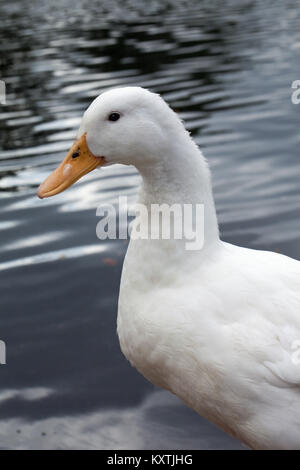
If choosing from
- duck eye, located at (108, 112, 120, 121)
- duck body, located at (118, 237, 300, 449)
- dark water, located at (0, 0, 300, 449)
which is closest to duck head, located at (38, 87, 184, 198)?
duck eye, located at (108, 112, 120, 121)

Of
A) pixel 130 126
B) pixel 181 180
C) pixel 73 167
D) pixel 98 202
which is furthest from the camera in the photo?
pixel 98 202

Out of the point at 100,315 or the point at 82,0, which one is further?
the point at 82,0

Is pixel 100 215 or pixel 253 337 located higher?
pixel 253 337

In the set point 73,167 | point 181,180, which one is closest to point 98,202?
point 73,167

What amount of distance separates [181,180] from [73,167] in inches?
21.6

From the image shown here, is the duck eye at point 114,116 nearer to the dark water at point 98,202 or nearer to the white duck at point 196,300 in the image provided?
the white duck at point 196,300

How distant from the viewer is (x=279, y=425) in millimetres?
2953

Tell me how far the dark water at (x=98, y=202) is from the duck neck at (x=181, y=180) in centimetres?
155

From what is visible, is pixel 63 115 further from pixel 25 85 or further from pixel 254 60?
pixel 254 60

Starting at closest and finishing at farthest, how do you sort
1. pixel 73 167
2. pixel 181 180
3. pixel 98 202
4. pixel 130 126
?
pixel 130 126 < pixel 181 180 < pixel 73 167 < pixel 98 202

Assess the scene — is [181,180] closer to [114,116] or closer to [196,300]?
[114,116]

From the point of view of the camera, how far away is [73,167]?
3201 mm
